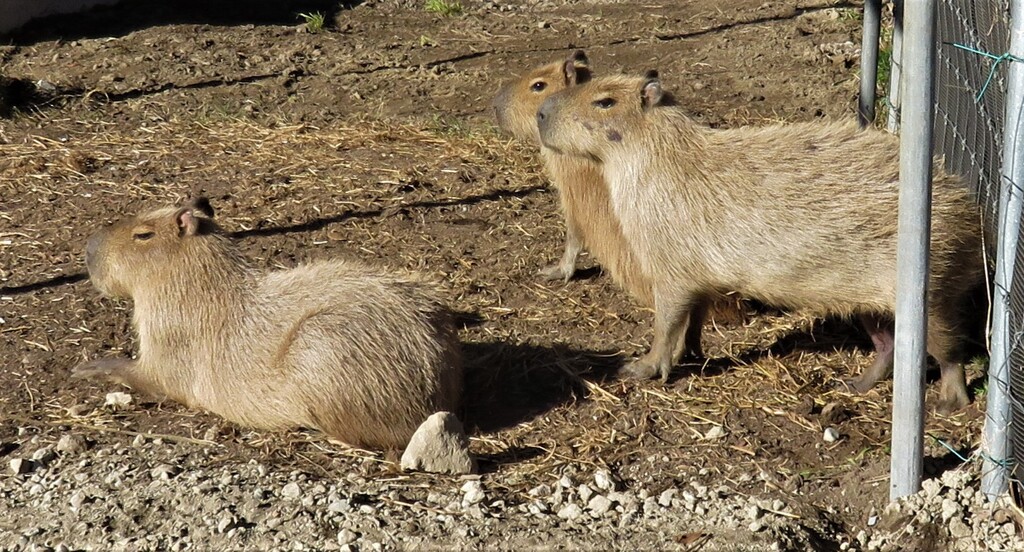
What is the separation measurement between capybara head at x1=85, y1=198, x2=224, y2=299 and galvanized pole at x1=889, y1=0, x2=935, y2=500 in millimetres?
2260

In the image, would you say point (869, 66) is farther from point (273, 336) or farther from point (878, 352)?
point (273, 336)

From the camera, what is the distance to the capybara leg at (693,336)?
4.46 m

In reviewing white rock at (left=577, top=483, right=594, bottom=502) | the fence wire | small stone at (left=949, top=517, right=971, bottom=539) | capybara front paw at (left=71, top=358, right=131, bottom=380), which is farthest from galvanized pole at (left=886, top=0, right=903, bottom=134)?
capybara front paw at (left=71, top=358, right=131, bottom=380)

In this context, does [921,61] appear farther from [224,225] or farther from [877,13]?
[224,225]

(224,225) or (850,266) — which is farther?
(224,225)

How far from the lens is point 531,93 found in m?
5.51

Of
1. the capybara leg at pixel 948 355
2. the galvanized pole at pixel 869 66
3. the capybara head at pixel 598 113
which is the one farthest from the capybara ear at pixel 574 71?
the capybara leg at pixel 948 355

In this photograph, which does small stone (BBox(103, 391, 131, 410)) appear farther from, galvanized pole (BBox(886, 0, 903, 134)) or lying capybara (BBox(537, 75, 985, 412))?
galvanized pole (BBox(886, 0, 903, 134))

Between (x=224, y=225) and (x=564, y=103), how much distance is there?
1.87 metres

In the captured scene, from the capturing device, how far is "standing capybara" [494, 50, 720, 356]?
15.5ft

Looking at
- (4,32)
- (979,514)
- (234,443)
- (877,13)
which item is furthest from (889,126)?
(4,32)

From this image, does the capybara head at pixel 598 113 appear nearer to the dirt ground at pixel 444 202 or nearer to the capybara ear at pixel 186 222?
the dirt ground at pixel 444 202

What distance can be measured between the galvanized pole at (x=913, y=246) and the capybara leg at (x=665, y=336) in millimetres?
1104

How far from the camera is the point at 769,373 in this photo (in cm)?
444
